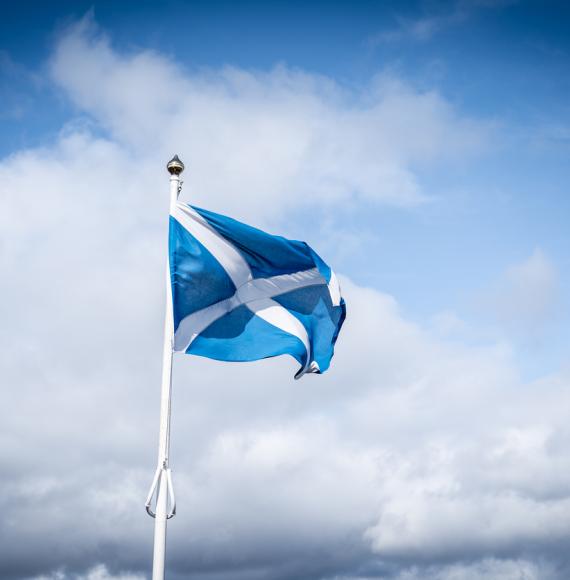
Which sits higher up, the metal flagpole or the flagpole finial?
the flagpole finial

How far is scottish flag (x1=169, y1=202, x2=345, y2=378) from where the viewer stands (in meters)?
21.8

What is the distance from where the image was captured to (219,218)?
23.2 metres

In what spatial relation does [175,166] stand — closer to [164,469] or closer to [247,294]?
[247,294]

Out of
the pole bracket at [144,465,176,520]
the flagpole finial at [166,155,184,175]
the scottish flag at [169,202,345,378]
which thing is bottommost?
the pole bracket at [144,465,176,520]

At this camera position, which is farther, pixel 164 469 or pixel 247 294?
pixel 247 294

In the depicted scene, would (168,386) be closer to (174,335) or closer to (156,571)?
(174,335)

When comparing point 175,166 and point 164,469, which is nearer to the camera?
point 164,469

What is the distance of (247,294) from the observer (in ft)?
79.4

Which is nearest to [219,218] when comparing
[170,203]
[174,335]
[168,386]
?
[170,203]

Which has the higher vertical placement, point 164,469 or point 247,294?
point 247,294

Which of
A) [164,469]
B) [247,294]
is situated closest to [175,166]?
[247,294]

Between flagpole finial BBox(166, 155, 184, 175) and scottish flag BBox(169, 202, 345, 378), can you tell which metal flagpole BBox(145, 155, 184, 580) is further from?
flagpole finial BBox(166, 155, 184, 175)

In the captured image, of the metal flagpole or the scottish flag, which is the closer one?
the metal flagpole

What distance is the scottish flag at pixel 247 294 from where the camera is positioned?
71.5 feet
